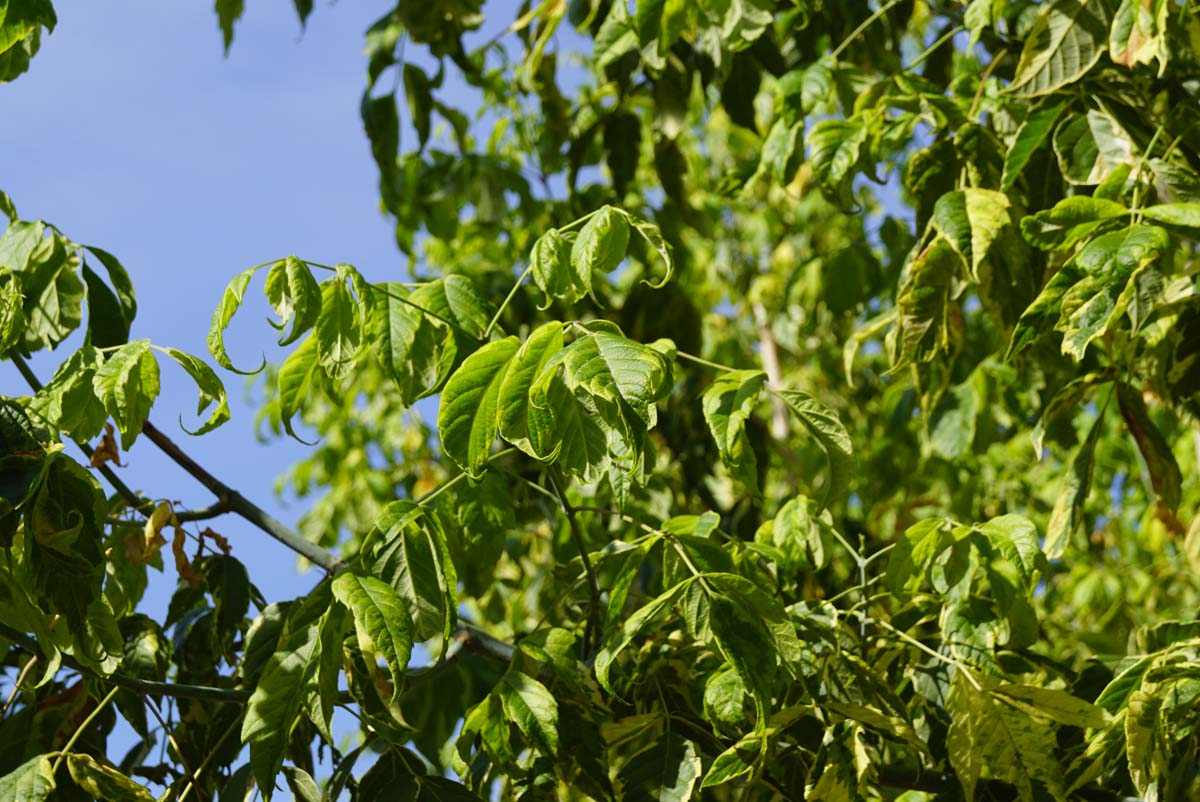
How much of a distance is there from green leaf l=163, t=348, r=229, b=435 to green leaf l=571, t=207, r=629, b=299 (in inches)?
12.3

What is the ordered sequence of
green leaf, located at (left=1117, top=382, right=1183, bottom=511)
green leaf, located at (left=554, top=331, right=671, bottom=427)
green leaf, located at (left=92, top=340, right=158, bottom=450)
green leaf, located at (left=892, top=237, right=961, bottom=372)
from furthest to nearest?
green leaf, located at (left=1117, top=382, right=1183, bottom=511), green leaf, located at (left=892, top=237, right=961, bottom=372), green leaf, located at (left=92, top=340, right=158, bottom=450), green leaf, located at (left=554, top=331, right=671, bottom=427)

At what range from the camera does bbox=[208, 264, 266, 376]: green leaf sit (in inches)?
42.6

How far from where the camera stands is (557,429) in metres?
0.95

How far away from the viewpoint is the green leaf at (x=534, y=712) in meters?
1.12

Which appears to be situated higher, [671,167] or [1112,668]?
[671,167]

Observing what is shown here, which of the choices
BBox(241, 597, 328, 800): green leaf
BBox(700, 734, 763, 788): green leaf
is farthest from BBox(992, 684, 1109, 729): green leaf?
BBox(241, 597, 328, 800): green leaf

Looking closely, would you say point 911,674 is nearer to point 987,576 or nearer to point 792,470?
point 987,576

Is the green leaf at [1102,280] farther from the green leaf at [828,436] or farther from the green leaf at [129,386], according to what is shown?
the green leaf at [129,386]

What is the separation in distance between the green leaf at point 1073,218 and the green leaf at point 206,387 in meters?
0.76

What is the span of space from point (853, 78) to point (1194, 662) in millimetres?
1013

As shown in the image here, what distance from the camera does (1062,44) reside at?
1.53m

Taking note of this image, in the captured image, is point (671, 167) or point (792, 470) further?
point (792, 470)

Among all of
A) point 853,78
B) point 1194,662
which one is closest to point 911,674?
point 1194,662

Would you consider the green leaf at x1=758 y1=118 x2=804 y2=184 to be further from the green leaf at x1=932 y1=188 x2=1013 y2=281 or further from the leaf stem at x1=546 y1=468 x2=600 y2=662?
the leaf stem at x1=546 y1=468 x2=600 y2=662
